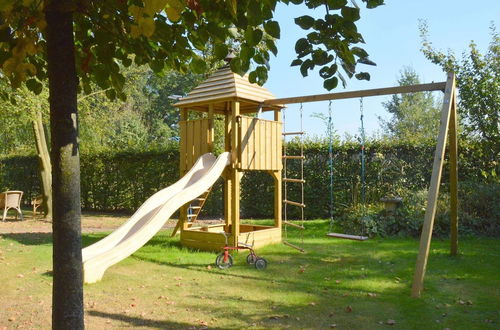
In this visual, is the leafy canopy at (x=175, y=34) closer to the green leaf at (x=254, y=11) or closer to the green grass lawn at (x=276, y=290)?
the green leaf at (x=254, y=11)

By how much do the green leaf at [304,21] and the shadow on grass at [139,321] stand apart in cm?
323

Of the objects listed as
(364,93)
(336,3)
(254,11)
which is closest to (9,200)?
(364,93)

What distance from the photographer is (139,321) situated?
4570 mm

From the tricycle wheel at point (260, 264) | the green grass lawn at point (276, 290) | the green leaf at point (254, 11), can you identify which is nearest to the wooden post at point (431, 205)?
the green grass lawn at point (276, 290)

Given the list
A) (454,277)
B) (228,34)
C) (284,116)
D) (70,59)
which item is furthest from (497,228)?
(70,59)

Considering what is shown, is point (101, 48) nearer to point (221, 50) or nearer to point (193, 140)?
point (221, 50)

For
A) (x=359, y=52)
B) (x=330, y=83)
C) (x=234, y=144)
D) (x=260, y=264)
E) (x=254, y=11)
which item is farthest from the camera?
(x=234, y=144)

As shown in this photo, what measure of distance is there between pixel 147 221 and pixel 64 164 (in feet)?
17.9

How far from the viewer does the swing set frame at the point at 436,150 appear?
5629 millimetres

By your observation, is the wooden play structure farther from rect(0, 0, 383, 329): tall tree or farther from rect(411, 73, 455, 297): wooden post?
rect(0, 0, 383, 329): tall tree

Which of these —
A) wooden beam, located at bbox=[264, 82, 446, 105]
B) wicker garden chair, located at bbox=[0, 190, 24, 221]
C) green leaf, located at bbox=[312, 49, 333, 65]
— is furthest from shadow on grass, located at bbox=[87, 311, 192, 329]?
wicker garden chair, located at bbox=[0, 190, 24, 221]

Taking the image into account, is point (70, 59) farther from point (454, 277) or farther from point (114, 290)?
point (454, 277)

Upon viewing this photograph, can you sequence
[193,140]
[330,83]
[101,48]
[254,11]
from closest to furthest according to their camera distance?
[254,11] < [330,83] < [101,48] < [193,140]

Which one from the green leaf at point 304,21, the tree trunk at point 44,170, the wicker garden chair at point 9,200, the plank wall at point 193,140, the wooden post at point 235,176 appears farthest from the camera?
the tree trunk at point 44,170
